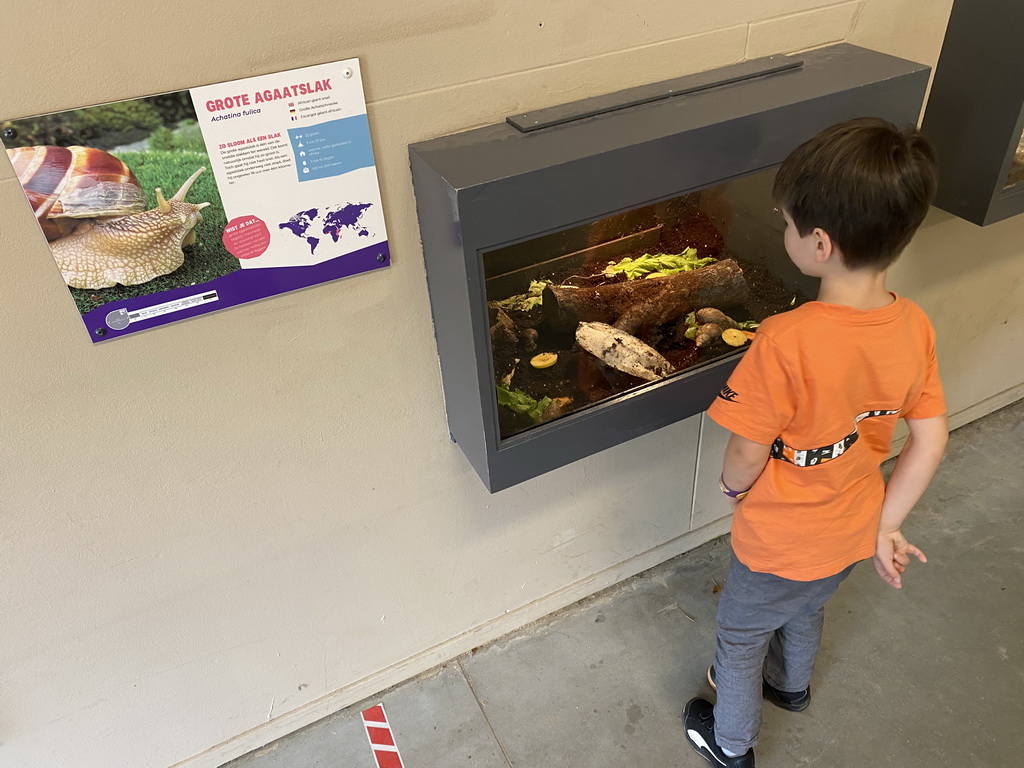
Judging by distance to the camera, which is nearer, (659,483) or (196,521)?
(196,521)

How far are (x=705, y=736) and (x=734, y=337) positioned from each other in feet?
3.06

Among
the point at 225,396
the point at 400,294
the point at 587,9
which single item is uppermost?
the point at 587,9

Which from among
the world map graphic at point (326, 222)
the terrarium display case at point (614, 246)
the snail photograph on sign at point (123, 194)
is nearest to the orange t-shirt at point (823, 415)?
the terrarium display case at point (614, 246)

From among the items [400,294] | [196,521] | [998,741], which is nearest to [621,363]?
[400,294]

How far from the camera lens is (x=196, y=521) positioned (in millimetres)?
1393

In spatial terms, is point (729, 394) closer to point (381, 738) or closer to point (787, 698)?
point (787, 698)

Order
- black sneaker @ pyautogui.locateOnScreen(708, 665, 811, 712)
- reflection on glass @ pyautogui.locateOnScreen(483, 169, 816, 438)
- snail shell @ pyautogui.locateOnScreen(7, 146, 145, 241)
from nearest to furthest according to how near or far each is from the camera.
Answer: snail shell @ pyautogui.locateOnScreen(7, 146, 145, 241), reflection on glass @ pyautogui.locateOnScreen(483, 169, 816, 438), black sneaker @ pyautogui.locateOnScreen(708, 665, 811, 712)

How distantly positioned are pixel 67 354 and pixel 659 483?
1413 mm

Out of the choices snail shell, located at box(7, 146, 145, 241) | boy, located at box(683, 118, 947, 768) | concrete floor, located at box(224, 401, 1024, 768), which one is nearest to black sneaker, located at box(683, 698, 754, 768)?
concrete floor, located at box(224, 401, 1024, 768)

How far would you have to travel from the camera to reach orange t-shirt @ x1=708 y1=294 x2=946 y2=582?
1.10 m

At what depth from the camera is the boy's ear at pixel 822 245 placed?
107cm

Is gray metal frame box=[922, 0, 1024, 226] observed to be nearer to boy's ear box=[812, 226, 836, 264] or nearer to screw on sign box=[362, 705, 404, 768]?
boy's ear box=[812, 226, 836, 264]

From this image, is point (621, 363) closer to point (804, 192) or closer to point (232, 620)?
point (804, 192)

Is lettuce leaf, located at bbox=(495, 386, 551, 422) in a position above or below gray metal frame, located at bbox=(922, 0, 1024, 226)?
below
